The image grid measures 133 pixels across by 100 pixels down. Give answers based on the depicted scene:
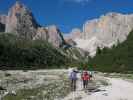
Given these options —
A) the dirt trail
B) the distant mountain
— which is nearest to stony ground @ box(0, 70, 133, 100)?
the dirt trail

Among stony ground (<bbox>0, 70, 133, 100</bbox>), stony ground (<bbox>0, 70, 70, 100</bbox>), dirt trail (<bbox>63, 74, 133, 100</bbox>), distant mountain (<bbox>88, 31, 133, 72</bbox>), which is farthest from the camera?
distant mountain (<bbox>88, 31, 133, 72</bbox>)

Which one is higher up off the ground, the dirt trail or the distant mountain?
the distant mountain

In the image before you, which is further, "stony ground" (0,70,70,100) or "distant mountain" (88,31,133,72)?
"distant mountain" (88,31,133,72)

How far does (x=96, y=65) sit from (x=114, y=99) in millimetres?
118660

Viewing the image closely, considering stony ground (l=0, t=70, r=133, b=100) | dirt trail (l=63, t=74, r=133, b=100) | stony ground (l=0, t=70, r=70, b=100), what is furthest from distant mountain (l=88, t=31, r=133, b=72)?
dirt trail (l=63, t=74, r=133, b=100)

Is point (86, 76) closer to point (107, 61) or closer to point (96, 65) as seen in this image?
point (107, 61)

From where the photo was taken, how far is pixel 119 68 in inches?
4651

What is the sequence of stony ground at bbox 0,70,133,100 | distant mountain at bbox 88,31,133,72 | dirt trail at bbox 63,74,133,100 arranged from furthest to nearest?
1. distant mountain at bbox 88,31,133,72
2. stony ground at bbox 0,70,133,100
3. dirt trail at bbox 63,74,133,100

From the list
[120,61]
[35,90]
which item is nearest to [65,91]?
[35,90]

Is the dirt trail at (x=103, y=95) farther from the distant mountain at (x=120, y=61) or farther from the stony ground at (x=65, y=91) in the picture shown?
the distant mountain at (x=120, y=61)

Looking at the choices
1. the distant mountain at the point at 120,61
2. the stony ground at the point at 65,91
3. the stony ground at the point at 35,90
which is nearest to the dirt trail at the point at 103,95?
the stony ground at the point at 65,91

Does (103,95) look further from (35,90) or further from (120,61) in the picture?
(120,61)

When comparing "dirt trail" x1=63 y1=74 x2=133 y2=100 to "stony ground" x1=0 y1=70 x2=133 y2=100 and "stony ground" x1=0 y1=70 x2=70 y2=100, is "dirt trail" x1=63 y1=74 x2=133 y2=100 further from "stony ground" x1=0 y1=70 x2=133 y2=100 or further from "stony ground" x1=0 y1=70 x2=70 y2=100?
"stony ground" x1=0 y1=70 x2=70 y2=100

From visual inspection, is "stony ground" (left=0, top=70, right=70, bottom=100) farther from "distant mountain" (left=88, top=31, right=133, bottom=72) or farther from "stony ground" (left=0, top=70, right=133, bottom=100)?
"distant mountain" (left=88, top=31, right=133, bottom=72)
